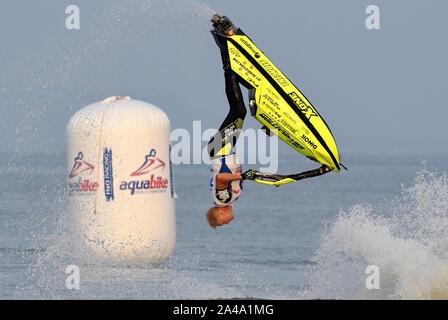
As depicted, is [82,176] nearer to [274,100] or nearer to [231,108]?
[231,108]

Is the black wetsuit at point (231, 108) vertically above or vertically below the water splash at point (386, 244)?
above

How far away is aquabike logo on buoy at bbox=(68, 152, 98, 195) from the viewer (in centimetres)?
1891

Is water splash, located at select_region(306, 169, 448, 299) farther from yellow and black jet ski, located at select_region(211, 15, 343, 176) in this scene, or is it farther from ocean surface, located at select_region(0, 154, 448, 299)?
yellow and black jet ski, located at select_region(211, 15, 343, 176)

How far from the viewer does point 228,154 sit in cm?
1404

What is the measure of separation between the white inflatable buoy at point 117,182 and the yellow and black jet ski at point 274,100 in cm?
554

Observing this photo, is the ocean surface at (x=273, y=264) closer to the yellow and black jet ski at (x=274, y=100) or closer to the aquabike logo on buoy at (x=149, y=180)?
the yellow and black jet ski at (x=274, y=100)

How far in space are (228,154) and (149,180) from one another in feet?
17.4

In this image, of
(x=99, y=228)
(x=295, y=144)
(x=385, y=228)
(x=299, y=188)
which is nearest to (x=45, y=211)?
(x=99, y=228)

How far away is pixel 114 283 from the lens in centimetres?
1853

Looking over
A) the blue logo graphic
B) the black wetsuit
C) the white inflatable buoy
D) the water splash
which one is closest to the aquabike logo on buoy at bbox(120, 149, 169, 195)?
the white inflatable buoy

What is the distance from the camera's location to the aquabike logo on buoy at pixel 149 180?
19.0m

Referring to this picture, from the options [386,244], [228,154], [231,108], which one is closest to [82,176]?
[228,154]

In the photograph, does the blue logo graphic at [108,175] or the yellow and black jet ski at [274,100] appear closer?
the yellow and black jet ski at [274,100]

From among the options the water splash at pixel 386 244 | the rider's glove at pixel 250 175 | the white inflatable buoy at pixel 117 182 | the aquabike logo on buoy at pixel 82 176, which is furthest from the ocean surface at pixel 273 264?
the rider's glove at pixel 250 175
